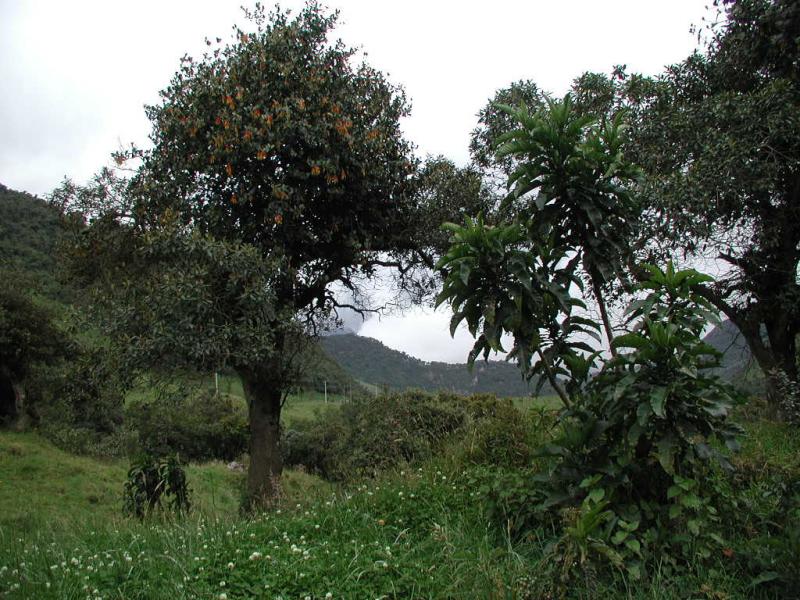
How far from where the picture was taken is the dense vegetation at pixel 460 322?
14.6ft

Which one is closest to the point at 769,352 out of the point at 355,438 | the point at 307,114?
the point at 355,438

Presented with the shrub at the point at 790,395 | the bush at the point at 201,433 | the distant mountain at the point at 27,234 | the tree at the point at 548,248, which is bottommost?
the bush at the point at 201,433

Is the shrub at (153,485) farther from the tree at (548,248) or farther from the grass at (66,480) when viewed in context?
the tree at (548,248)

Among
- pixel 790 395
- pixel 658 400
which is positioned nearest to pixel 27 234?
pixel 790 395

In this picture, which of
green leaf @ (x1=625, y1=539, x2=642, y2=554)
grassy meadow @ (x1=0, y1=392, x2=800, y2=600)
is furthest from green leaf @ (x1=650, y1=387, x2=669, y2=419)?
grassy meadow @ (x1=0, y1=392, x2=800, y2=600)

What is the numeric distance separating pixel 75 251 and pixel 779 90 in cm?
1197

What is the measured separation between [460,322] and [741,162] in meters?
6.41

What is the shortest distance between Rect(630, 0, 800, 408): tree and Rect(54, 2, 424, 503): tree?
14.6 ft

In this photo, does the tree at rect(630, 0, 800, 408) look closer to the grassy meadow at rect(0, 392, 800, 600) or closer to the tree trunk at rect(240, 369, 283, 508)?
the grassy meadow at rect(0, 392, 800, 600)

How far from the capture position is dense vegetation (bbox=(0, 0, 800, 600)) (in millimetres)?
4438

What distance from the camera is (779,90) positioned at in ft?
30.7

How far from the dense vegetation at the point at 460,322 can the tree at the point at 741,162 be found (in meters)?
0.05

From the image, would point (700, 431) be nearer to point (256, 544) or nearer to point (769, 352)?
point (256, 544)

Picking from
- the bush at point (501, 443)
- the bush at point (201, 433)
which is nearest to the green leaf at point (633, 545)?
the bush at point (501, 443)
